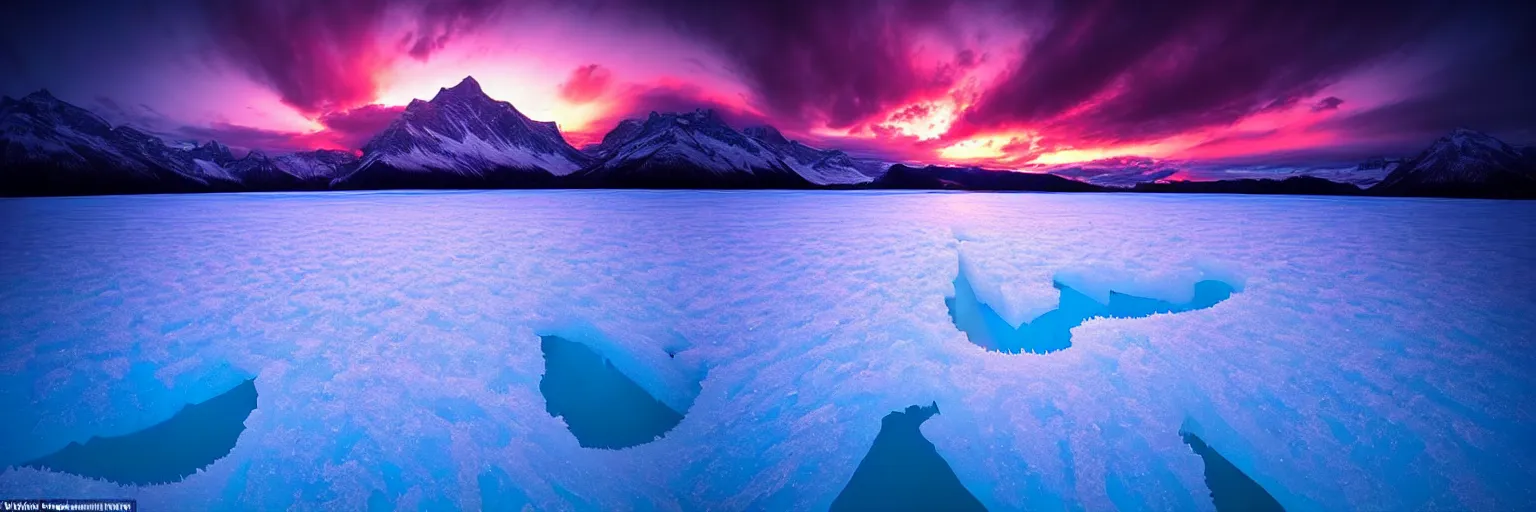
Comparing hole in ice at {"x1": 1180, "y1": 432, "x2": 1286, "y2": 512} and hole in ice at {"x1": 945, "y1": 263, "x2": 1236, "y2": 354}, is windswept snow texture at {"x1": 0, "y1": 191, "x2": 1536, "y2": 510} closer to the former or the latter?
hole in ice at {"x1": 1180, "y1": 432, "x2": 1286, "y2": 512}

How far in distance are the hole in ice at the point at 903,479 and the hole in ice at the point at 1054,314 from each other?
2.25 meters

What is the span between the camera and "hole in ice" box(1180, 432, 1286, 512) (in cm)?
394

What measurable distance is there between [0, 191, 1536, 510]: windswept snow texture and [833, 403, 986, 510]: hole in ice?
0.16m

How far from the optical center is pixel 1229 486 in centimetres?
410

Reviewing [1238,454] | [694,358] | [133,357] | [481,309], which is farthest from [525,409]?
[1238,454]

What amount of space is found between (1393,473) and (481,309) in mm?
9766

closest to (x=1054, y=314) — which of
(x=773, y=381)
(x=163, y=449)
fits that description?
(x=773, y=381)

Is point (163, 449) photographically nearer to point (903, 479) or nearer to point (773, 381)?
point (773, 381)

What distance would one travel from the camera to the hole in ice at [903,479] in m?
4.10

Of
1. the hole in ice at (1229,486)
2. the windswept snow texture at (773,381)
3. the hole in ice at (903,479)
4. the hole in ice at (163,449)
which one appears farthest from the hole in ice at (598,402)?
the hole in ice at (1229,486)

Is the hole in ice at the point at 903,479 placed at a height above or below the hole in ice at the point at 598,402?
below

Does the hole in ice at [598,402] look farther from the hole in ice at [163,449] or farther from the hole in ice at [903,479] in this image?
the hole in ice at [163,449]

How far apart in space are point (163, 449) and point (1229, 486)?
9.18 metres

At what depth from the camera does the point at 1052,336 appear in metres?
6.71
